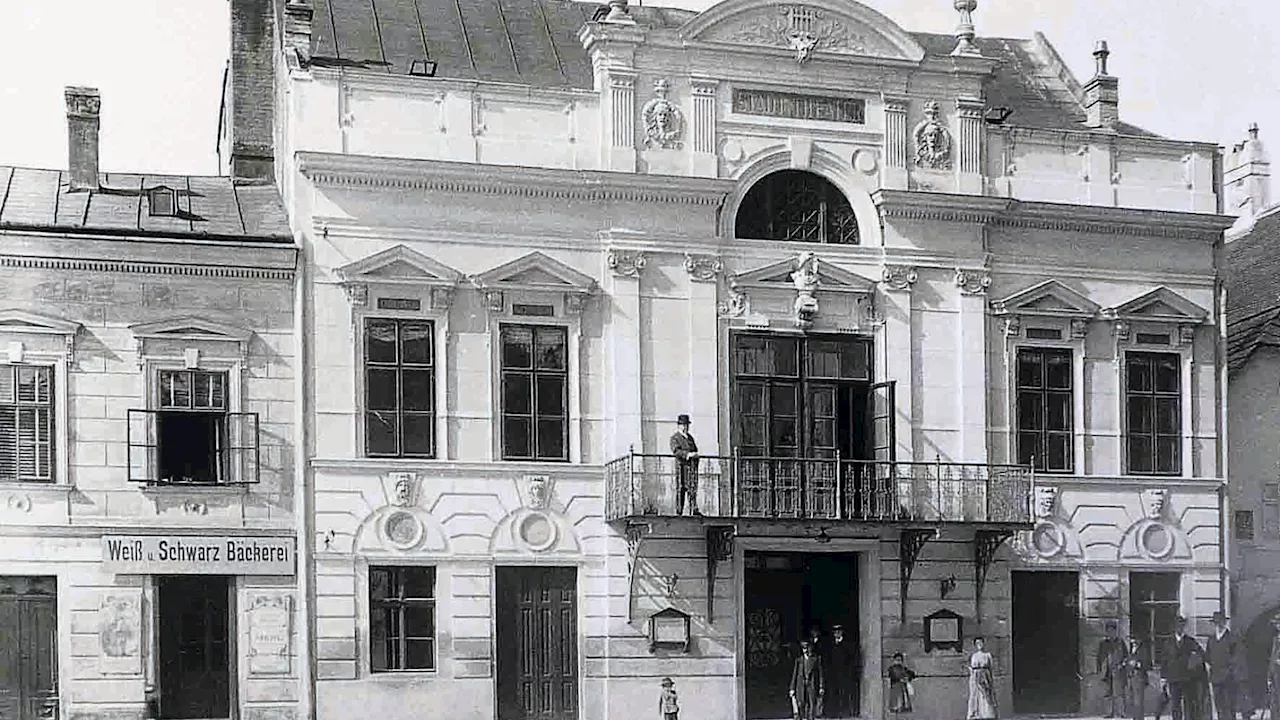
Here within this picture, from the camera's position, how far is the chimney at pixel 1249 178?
114ft

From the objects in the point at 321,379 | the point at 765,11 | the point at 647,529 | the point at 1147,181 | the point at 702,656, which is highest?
the point at 765,11

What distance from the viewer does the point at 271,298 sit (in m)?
25.0

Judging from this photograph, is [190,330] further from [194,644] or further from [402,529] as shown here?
[194,644]

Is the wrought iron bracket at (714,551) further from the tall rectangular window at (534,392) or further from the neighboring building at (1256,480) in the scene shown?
the neighboring building at (1256,480)

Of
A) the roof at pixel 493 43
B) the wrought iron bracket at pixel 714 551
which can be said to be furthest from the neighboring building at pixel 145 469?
the wrought iron bracket at pixel 714 551

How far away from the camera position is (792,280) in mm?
26531

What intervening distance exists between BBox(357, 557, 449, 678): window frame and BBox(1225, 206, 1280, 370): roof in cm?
1367

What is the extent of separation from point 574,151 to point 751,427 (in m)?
4.71

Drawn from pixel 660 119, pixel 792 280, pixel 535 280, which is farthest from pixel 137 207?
pixel 792 280

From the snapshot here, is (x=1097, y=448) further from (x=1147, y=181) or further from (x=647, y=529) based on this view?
(x=647, y=529)

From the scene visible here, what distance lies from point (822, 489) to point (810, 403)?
1709 mm

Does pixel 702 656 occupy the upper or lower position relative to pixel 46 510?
lower

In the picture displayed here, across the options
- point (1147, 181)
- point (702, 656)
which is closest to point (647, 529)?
point (702, 656)

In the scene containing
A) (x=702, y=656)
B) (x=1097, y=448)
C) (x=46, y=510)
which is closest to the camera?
(x=46, y=510)
